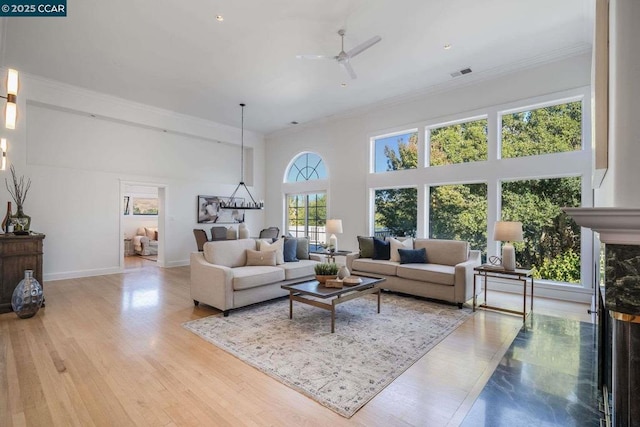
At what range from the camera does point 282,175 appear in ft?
29.8

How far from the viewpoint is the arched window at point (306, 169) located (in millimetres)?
8156

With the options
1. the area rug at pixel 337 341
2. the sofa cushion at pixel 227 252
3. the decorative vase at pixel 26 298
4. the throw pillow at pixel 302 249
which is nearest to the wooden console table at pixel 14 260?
the decorative vase at pixel 26 298

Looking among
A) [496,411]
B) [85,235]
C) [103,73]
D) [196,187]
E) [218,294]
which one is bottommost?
[496,411]

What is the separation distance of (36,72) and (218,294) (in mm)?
5279

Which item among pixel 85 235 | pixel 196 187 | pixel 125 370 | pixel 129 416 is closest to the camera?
pixel 129 416

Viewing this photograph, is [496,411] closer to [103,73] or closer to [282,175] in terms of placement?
[103,73]

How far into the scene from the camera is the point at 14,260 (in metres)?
4.10

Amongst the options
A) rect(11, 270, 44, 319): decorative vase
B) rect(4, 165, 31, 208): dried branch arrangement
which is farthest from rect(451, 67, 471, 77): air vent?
rect(4, 165, 31, 208): dried branch arrangement

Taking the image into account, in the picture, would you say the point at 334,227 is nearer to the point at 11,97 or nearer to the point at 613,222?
the point at 11,97

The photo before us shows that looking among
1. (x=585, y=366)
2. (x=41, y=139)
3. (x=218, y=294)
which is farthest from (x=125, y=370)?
(x=41, y=139)

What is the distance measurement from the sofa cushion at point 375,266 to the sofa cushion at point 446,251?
644 mm

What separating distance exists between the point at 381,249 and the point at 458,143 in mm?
2580

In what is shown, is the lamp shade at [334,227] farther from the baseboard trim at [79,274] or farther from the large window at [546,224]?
the baseboard trim at [79,274]

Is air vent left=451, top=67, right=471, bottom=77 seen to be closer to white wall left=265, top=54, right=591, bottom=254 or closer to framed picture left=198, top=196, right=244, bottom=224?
white wall left=265, top=54, right=591, bottom=254
